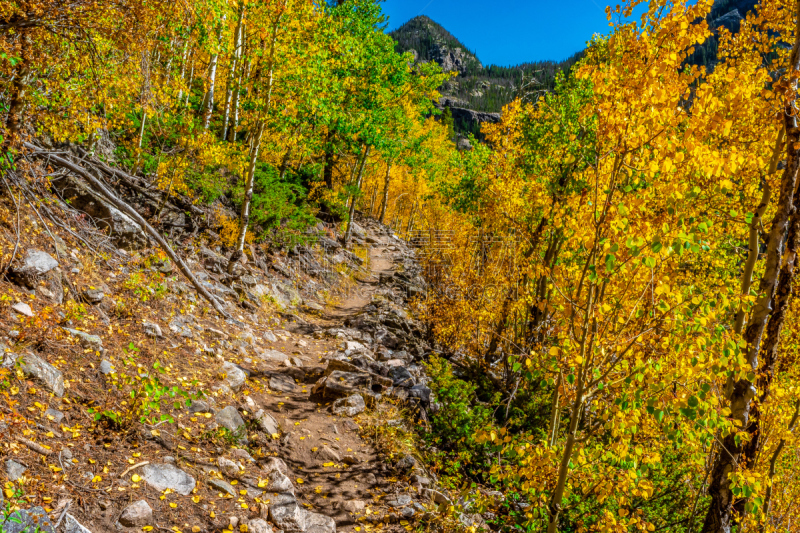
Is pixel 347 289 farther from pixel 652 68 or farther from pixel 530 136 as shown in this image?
pixel 652 68

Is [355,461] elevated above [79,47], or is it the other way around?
[79,47]

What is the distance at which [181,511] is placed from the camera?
3.71 m

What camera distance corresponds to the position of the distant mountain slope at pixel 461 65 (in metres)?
136

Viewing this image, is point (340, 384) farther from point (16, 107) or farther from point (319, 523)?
point (16, 107)

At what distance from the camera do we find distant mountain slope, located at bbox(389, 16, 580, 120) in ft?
445

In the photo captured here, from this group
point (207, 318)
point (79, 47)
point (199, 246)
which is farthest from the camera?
point (199, 246)

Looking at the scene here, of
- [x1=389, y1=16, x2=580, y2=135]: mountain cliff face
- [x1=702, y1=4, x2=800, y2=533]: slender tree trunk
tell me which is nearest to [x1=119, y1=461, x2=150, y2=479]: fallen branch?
[x1=702, y1=4, x2=800, y2=533]: slender tree trunk

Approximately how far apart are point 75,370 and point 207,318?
3609 mm

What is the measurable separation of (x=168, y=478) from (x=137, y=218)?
474 cm

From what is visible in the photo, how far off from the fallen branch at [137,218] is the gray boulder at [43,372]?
3319 millimetres

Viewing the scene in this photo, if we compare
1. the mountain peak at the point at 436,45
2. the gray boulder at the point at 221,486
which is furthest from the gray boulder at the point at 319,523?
the mountain peak at the point at 436,45

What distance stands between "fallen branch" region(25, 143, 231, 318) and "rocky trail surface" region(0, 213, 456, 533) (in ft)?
1.00

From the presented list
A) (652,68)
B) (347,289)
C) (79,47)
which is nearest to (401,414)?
(652,68)

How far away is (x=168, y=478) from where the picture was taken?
13.0 ft
